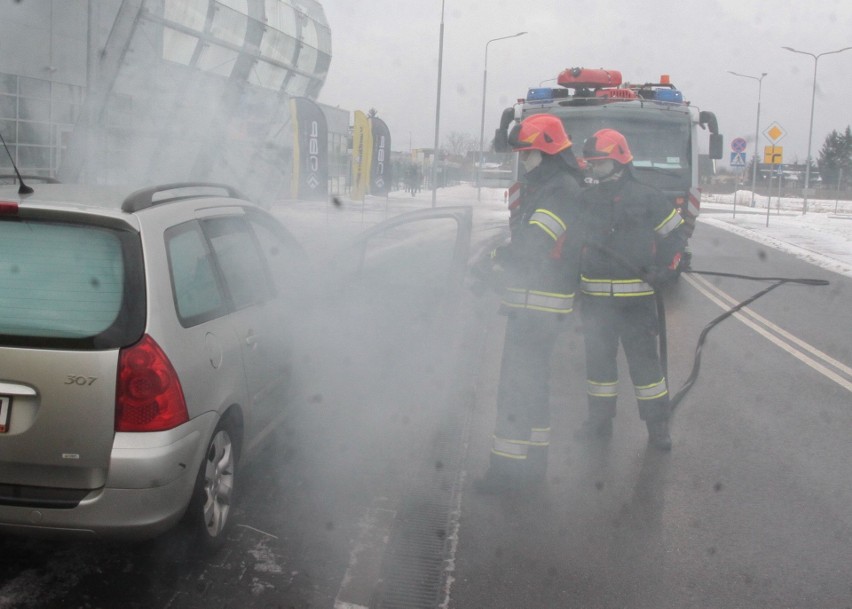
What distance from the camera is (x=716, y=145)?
12.2 metres

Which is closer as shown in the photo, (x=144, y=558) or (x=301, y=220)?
(x=144, y=558)

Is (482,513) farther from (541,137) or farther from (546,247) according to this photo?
(541,137)

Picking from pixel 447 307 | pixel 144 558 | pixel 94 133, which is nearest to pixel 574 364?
pixel 447 307

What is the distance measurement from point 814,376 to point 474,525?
4.28 metres

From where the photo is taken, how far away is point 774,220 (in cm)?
3319

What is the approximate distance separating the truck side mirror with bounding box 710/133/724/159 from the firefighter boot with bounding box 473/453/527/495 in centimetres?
921

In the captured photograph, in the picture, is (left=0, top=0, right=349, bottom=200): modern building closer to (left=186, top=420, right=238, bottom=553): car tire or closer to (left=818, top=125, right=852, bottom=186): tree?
(left=186, top=420, right=238, bottom=553): car tire

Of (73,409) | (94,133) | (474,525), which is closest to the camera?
(73,409)

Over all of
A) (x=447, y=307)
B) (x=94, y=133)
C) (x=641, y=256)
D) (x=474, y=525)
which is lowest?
(x=474, y=525)

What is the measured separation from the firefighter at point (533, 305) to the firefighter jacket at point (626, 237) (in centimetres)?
69

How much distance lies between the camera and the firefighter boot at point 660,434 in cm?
494

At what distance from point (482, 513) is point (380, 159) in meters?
19.2

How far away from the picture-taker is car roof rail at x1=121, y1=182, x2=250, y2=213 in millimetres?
3194

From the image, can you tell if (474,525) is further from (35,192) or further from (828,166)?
(828,166)
